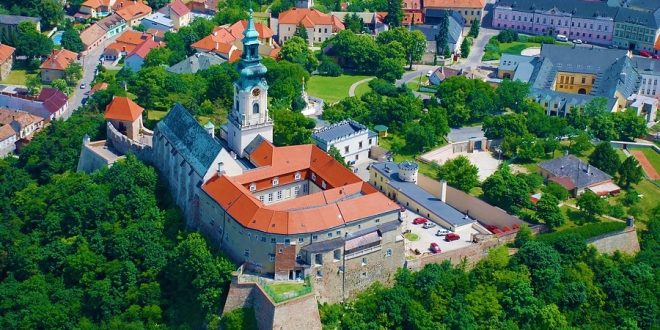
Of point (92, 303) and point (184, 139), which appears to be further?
point (184, 139)

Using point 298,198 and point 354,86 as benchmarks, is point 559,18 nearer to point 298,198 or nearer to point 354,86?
point 354,86

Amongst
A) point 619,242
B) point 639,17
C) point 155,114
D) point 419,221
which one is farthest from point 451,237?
point 639,17

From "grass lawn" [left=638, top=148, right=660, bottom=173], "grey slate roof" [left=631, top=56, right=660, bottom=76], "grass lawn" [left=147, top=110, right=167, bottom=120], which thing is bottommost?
"grass lawn" [left=638, top=148, right=660, bottom=173]

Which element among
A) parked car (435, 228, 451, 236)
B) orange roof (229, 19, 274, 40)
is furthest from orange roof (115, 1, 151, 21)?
parked car (435, 228, 451, 236)

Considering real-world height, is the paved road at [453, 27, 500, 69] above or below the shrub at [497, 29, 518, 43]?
below

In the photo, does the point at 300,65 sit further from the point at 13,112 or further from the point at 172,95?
the point at 13,112

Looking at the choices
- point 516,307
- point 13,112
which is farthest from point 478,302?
point 13,112

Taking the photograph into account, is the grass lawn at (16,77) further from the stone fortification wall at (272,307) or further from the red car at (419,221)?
the stone fortification wall at (272,307)

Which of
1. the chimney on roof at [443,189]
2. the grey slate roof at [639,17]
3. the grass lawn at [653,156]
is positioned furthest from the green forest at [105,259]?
the grey slate roof at [639,17]

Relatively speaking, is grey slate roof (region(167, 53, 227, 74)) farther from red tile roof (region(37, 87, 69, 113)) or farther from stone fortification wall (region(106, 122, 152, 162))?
stone fortification wall (region(106, 122, 152, 162))
